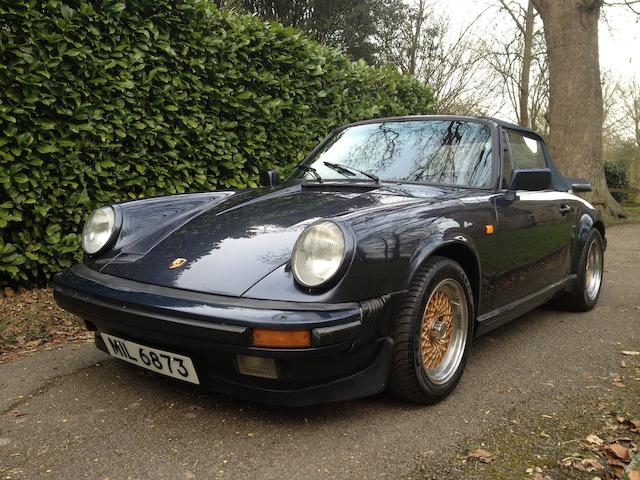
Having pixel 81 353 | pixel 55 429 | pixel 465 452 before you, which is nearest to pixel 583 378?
pixel 465 452

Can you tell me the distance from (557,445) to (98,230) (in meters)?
2.34

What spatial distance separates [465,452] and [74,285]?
182 centimetres

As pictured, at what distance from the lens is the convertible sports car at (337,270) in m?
1.99

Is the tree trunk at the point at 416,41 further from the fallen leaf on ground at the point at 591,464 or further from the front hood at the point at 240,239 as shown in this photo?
the fallen leaf on ground at the point at 591,464

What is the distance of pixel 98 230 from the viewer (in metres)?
2.74

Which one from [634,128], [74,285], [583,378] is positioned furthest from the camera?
[634,128]

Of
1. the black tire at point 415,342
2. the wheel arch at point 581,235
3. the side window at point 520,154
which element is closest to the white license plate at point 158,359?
the black tire at point 415,342

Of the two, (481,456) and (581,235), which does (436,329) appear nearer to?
(481,456)

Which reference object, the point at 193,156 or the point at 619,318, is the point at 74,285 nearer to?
the point at 193,156

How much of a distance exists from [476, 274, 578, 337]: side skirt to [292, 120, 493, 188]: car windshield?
729 mm


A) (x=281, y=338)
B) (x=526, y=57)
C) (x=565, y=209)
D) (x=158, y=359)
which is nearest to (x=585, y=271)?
(x=565, y=209)

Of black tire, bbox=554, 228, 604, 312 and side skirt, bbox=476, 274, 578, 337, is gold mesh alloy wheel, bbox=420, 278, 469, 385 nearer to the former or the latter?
side skirt, bbox=476, 274, 578, 337

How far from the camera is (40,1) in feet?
12.9

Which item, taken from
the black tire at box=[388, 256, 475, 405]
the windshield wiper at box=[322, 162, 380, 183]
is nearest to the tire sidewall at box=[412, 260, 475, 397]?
the black tire at box=[388, 256, 475, 405]
